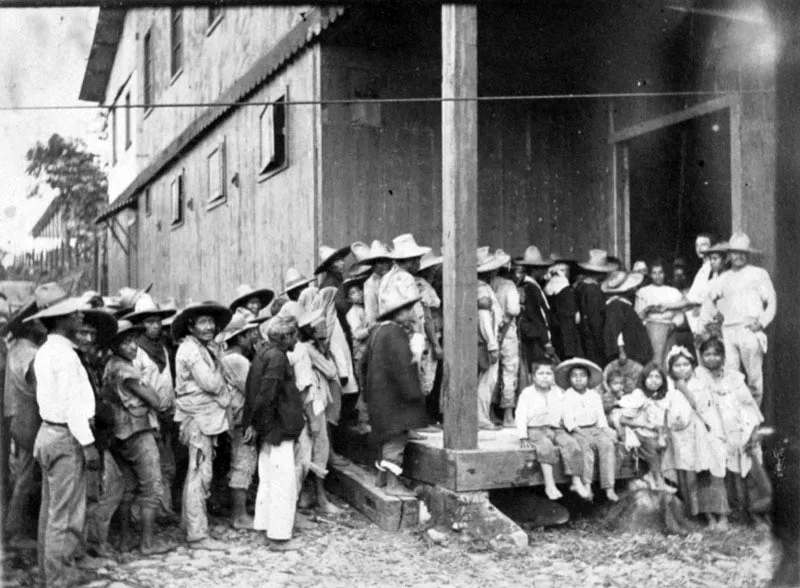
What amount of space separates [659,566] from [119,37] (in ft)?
66.8

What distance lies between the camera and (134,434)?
6.98 metres

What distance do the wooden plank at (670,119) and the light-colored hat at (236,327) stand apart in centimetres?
562

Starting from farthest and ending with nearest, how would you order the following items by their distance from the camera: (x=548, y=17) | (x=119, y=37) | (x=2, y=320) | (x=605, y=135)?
(x=119, y=37) → (x=605, y=135) → (x=548, y=17) → (x=2, y=320)

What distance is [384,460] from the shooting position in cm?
783

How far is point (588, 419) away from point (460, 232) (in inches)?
77.1

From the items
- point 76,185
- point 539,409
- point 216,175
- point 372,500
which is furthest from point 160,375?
point 76,185

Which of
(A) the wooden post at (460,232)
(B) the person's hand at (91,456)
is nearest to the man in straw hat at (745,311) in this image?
(A) the wooden post at (460,232)

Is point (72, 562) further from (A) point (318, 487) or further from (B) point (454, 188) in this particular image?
(B) point (454, 188)

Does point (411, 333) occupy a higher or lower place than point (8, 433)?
higher

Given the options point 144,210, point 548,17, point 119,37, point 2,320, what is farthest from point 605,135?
point 119,37

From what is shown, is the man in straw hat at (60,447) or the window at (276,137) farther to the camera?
the window at (276,137)

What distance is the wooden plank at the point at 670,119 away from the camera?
33.6 ft

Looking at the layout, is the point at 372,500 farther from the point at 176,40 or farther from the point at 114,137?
the point at 114,137

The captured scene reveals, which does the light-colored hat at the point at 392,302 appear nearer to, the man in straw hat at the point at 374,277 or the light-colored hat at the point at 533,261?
the man in straw hat at the point at 374,277
